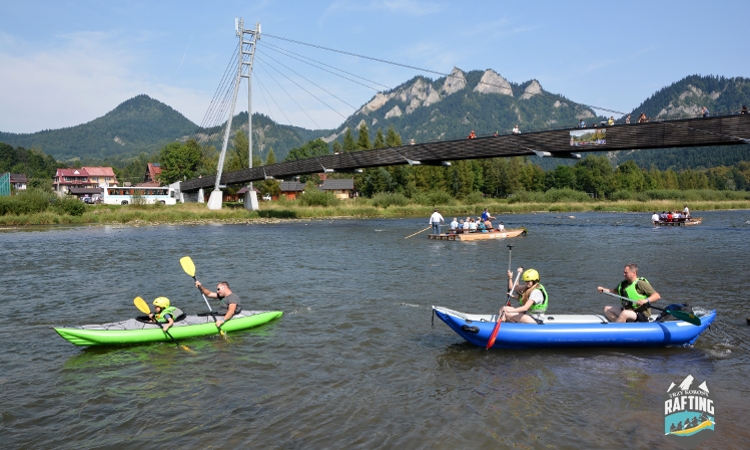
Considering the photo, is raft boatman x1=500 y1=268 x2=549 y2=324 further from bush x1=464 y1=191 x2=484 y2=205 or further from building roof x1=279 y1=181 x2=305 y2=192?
building roof x1=279 y1=181 x2=305 y2=192

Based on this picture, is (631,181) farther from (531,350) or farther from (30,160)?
(30,160)

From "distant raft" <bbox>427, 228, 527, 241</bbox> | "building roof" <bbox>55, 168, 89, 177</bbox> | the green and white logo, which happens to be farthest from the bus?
the green and white logo

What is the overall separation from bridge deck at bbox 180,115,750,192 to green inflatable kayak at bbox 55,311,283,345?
30.4m

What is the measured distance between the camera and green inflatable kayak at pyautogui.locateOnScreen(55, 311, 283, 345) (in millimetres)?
10727

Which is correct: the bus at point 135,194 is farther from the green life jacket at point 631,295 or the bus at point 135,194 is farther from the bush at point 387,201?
the green life jacket at point 631,295

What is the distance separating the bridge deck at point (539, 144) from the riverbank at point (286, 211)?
5669 mm

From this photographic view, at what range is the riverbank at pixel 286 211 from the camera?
5106 cm

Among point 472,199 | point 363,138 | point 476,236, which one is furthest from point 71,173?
point 476,236

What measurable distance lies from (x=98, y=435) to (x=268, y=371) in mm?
3004

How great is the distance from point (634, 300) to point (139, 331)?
32.5 ft

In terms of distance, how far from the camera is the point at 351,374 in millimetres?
9648

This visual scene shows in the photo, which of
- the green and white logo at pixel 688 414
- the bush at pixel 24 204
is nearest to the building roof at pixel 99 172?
the bush at pixel 24 204

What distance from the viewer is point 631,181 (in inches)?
4281

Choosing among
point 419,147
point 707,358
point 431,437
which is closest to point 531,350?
point 707,358
